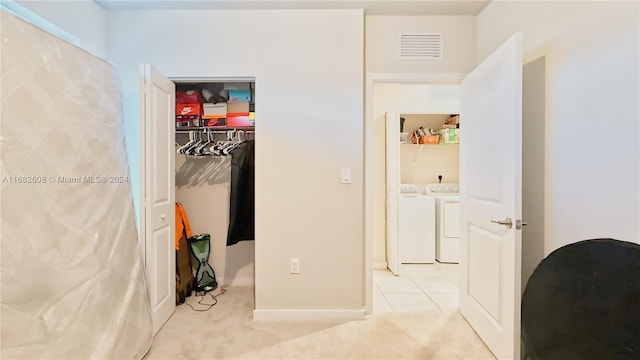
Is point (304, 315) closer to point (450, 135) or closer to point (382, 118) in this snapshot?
point (382, 118)

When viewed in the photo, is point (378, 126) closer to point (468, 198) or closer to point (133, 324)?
point (468, 198)

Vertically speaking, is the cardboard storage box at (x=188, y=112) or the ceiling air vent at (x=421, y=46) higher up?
the ceiling air vent at (x=421, y=46)

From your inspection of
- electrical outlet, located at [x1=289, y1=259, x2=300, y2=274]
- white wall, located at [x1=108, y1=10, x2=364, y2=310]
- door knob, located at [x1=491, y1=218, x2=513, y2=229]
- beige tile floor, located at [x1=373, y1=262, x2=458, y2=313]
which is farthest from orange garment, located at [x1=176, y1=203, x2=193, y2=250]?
door knob, located at [x1=491, y1=218, x2=513, y2=229]

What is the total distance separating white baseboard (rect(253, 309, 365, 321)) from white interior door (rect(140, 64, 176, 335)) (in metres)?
0.72

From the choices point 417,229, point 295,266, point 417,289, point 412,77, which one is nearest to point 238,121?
point 295,266

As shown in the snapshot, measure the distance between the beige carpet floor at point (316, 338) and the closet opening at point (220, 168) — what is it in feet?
2.08

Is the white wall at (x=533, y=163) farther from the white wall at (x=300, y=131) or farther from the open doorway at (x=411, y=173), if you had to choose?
the white wall at (x=300, y=131)

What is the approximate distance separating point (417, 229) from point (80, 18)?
392 cm

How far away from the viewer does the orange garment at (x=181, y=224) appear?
291 centimetres

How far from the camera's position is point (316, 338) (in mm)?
2230

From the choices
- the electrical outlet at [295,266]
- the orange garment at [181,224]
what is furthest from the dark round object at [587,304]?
the orange garment at [181,224]

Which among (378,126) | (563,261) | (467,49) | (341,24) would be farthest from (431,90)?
(563,261)

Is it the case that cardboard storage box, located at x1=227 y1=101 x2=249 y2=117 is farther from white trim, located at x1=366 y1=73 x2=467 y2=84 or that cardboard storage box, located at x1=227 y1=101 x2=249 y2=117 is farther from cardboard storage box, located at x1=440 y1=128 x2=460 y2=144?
cardboard storage box, located at x1=440 y1=128 x2=460 y2=144

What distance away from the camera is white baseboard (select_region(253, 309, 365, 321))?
8.25 ft
